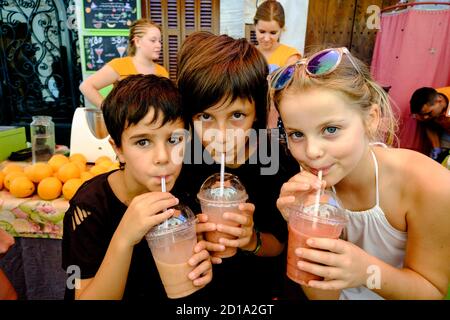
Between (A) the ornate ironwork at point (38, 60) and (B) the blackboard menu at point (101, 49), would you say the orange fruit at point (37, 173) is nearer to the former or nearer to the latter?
(B) the blackboard menu at point (101, 49)

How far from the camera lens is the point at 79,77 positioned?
4895 millimetres

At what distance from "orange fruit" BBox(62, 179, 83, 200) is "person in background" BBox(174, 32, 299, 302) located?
716 millimetres

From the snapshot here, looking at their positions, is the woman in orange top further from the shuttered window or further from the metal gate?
the metal gate

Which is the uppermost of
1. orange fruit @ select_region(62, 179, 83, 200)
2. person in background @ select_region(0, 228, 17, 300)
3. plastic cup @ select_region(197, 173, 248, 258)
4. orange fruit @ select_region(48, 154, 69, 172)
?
plastic cup @ select_region(197, 173, 248, 258)

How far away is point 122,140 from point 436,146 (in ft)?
14.2

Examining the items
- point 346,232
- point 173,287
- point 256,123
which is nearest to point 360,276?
point 346,232

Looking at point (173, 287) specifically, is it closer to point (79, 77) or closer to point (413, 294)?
point (413, 294)

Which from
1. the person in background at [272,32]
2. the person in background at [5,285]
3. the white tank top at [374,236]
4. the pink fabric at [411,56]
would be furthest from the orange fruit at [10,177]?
the pink fabric at [411,56]

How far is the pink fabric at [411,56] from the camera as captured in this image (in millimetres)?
4051

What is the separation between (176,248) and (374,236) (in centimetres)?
74

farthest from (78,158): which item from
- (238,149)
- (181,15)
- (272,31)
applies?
(181,15)

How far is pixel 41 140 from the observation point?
241cm

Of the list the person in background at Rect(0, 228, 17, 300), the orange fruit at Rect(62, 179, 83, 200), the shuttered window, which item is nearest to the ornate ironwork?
the shuttered window

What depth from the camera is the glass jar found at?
237cm
